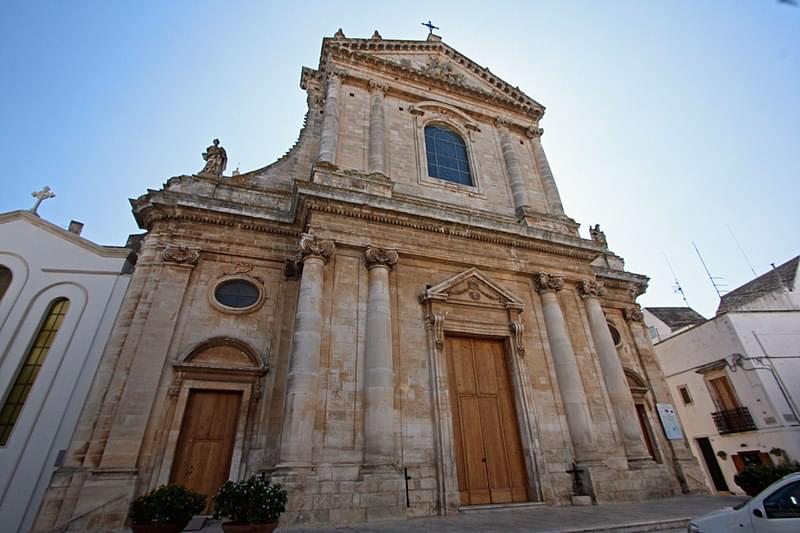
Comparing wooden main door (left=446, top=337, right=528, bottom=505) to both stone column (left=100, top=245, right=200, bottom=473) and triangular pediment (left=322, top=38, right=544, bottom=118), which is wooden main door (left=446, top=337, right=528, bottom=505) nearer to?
stone column (left=100, top=245, right=200, bottom=473)

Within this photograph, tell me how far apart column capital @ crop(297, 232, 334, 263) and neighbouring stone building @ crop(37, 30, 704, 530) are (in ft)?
0.19

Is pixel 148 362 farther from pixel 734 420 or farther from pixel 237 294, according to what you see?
pixel 734 420

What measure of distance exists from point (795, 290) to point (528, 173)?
16240 millimetres

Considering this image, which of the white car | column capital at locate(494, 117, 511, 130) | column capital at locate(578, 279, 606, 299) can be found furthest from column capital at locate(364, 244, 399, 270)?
column capital at locate(494, 117, 511, 130)

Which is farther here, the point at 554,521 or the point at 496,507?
the point at 496,507

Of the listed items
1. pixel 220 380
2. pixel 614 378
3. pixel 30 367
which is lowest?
pixel 220 380

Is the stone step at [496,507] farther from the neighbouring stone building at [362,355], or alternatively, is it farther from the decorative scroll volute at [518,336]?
the decorative scroll volute at [518,336]

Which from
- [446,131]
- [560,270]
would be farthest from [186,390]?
[446,131]

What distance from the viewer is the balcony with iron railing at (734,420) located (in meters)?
17.3

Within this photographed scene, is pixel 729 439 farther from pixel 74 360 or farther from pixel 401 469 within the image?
pixel 74 360

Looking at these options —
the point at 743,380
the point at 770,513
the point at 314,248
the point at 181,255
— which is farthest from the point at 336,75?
the point at 743,380

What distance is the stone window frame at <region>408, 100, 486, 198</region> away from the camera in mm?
13477

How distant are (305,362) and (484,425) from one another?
4531 millimetres

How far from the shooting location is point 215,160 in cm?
1223
